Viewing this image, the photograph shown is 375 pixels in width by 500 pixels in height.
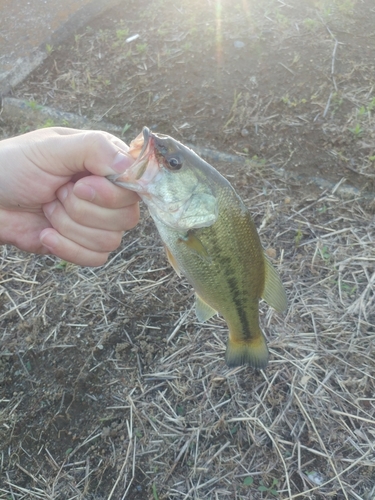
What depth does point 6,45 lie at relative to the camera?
4.93 metres

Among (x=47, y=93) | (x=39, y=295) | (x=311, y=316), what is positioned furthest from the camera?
(x=47, y=93)

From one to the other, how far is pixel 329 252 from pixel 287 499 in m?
1.60

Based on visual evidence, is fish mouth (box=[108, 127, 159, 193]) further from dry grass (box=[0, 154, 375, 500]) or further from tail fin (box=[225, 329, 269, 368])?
dry grass (box=[0, 154, 375, 500])

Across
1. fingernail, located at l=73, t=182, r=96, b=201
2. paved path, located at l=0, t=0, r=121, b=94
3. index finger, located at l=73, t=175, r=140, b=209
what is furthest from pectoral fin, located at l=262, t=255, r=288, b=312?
paved path, located at l=0, t=0, r=121, b=94

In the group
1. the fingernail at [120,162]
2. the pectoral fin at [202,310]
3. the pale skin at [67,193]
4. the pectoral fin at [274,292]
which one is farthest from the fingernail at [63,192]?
the pectoral fin at [274,292]

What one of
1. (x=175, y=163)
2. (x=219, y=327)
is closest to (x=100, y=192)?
(x=175, y=163)

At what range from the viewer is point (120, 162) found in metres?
1.88

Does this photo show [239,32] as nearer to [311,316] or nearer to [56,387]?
[311,316]

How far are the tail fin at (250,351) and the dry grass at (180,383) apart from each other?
1.13ft

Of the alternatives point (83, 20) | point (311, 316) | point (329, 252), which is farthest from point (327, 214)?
point (83, 20)

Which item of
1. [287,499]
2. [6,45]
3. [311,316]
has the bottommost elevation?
[287,499]

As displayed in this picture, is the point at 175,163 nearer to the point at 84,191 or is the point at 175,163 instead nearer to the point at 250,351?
the point at 84,191

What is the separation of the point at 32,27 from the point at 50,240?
13.0ft

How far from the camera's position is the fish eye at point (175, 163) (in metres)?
1.74
